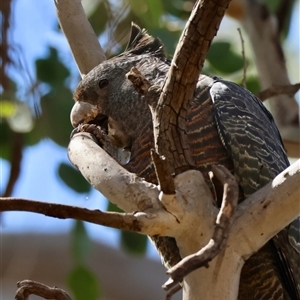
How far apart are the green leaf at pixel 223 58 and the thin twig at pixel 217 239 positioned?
1778mm

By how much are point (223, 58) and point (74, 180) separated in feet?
3.29

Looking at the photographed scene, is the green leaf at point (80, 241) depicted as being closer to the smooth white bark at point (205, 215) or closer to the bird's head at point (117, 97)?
the bird's head at point (117, 97)

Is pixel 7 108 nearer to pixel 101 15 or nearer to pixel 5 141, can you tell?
pixel 5 141

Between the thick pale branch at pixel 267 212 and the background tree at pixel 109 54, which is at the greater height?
the background tree at pixel 109 54

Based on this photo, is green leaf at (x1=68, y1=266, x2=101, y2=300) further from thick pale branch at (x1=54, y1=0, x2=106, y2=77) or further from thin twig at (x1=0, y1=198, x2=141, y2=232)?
thin twig at (x1=0, y1=198, x2=141, y2=232)

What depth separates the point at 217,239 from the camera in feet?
5.21

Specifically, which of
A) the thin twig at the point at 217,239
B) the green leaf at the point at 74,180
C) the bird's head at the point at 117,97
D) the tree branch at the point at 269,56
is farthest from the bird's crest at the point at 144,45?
the thin twig at the point at 217,239

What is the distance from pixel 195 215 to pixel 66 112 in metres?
1.59

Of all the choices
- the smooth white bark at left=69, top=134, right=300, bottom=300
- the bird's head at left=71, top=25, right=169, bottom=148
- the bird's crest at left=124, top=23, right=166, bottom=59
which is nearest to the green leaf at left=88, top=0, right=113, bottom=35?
the bird's crest at left=124, top=23, right=166, bottom=59

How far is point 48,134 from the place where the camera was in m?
3.41

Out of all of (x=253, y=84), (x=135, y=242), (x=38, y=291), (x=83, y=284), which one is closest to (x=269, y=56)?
(x=253, y=84)

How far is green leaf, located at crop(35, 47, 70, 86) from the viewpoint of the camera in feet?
11.8

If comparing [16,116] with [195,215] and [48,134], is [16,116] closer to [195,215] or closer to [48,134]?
[48,134]

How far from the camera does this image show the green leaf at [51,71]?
3609 mm
